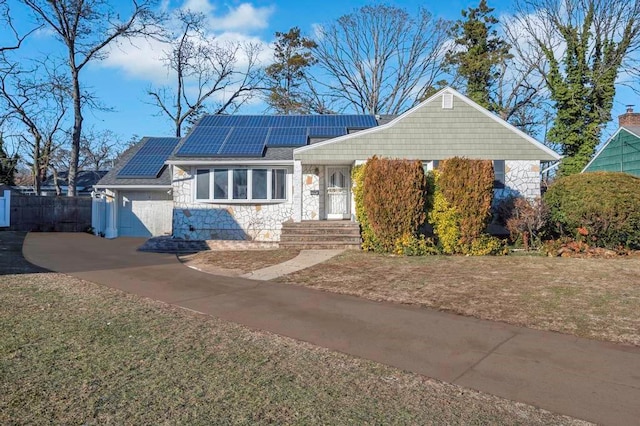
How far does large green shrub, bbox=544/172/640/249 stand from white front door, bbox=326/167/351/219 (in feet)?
23.3

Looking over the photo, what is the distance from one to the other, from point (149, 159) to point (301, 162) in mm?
8166

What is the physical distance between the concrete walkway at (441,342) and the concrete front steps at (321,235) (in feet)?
16.6

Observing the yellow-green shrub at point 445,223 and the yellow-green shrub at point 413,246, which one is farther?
the yellow-green shrub at point 445,223

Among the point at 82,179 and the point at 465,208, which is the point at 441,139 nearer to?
the point at 465,208

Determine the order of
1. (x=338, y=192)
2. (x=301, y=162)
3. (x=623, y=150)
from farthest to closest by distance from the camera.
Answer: (x=623, y=150)
(x=338, y=192)
(x=301, y=162)

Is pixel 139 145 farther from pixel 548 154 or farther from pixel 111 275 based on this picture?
pixel 548 154

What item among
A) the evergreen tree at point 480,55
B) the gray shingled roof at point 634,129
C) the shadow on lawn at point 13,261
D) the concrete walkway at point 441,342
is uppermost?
the evergreen tree at point 480,55

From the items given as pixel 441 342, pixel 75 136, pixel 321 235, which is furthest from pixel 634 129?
pixel 75 136

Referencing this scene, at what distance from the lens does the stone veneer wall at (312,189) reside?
1565 cm

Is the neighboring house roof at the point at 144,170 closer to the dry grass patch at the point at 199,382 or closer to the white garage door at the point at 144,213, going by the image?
the white garage door at the point at 144,213

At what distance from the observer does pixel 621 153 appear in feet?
71.2

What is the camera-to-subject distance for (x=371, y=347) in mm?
Answer: 4715

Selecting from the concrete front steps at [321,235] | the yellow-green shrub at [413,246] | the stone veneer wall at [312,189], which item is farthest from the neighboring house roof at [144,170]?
the yellow-green shrub at [413,246]

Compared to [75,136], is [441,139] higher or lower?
lower
